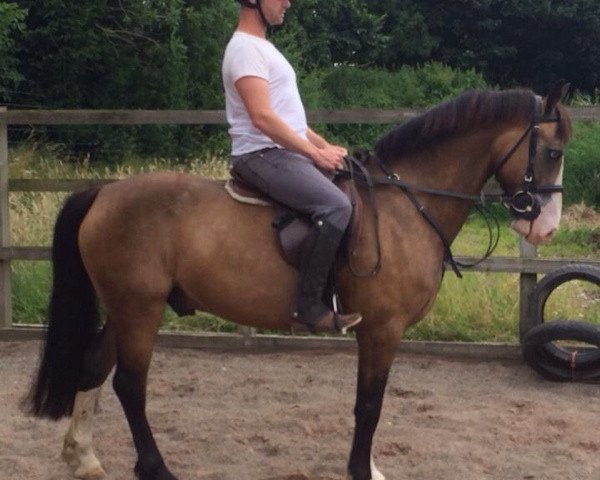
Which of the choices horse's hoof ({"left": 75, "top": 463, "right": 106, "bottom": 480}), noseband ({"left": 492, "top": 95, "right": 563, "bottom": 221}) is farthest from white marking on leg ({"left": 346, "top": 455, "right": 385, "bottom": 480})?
noseband ({"left": 492, "top": 95, "right": 563, "bottom": 221})

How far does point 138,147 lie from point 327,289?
13.4 metres

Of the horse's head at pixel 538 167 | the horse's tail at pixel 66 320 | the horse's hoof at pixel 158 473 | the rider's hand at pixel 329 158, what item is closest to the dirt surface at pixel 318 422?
the horse's hoof at pixel 158 473

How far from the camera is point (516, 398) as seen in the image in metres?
6.68

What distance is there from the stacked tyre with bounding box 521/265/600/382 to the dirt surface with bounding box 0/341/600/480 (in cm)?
10

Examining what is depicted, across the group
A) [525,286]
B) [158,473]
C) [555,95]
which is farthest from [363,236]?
[525,286]

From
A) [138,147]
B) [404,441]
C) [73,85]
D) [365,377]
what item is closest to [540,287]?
[404,441]

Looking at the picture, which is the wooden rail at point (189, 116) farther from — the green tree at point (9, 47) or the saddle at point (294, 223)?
the green tree at point (9, 47)

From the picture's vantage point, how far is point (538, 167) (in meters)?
4.89

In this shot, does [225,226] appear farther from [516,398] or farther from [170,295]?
[516,398]

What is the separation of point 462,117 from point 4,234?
454 centimetres

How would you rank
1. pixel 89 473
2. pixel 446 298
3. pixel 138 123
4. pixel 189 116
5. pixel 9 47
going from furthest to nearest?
1. pixel 9 47
2. pixel 446 298
3. pixel 138 123
4. pixel 189 116
5. pixel 89 473

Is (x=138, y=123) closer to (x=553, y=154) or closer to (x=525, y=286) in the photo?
(x=525, y=286)

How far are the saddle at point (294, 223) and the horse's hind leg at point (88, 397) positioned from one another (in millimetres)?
1074

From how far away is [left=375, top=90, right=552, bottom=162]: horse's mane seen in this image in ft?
16.4
